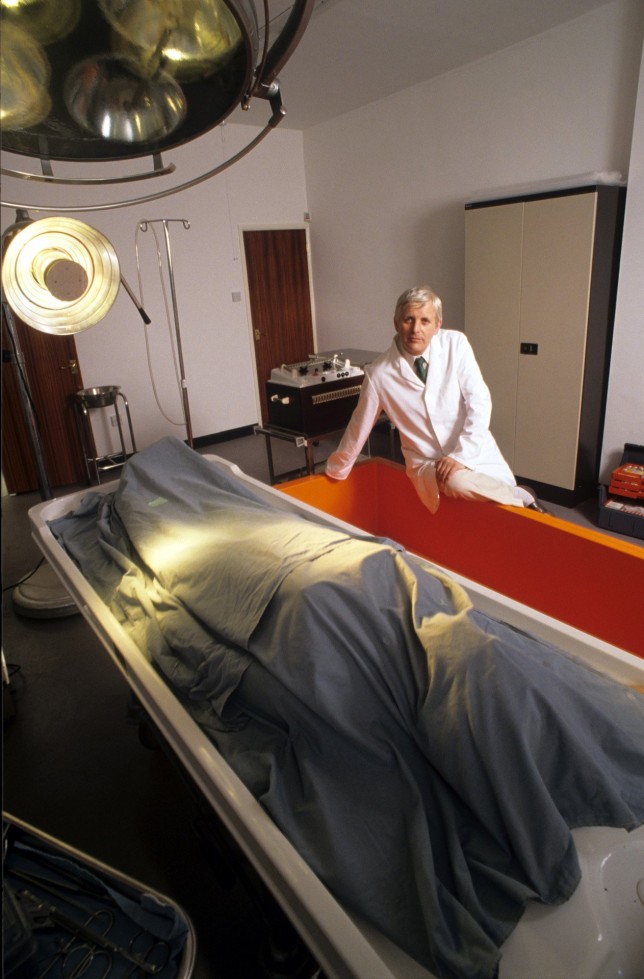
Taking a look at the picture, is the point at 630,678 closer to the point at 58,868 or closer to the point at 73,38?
the point at 58,868

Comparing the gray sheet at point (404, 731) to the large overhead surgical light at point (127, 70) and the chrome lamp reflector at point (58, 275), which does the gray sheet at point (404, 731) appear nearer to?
the large overhead surgical light at point (127, 70)

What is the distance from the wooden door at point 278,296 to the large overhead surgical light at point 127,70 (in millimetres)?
4586

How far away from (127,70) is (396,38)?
3.40 metres

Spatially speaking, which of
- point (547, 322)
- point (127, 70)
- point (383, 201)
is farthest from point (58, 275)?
point (383, 201)

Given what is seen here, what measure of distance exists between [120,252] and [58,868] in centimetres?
422

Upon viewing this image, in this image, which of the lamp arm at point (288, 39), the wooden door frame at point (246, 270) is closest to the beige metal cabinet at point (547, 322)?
the wooden door frame at point (246, 270)

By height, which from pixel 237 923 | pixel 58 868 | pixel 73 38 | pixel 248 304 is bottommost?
pixel 237 923

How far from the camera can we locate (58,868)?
3.82ft

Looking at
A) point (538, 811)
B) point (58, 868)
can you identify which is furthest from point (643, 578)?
point (58, 868)

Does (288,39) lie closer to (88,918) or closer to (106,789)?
(88,918)

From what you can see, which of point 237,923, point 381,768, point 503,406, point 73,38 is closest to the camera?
point 73,38

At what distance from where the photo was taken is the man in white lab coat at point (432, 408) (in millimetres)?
2295

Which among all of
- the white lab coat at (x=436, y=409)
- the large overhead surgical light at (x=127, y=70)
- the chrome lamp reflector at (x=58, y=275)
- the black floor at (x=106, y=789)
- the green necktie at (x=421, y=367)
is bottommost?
the black floor at (x=106, y=789)

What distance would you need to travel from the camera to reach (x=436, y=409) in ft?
8.20
